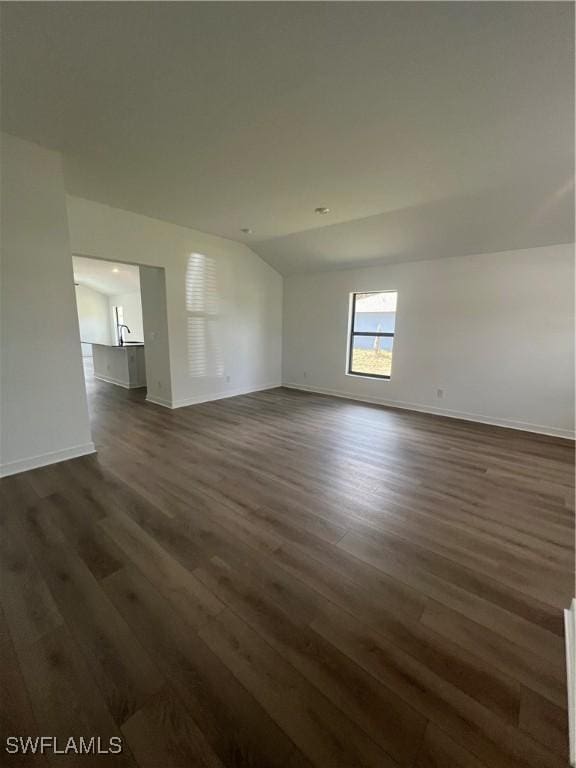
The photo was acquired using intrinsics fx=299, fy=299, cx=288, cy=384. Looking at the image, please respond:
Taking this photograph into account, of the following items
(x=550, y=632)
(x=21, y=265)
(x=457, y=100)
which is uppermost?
(x=457, y=100)

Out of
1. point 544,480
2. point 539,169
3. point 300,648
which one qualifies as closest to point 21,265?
point 300,648

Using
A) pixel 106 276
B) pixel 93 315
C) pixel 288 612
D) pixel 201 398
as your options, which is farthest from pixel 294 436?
pixel 93 315

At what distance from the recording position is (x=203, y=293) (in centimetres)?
495

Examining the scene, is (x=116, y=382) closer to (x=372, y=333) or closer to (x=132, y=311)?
(x=132, y=311)

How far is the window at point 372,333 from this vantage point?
17.3ft

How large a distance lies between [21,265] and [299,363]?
15.5 feet

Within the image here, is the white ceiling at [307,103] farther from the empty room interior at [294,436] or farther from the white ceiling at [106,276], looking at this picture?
the white ceiling at [106,276]

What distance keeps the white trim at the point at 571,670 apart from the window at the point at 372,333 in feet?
13.7

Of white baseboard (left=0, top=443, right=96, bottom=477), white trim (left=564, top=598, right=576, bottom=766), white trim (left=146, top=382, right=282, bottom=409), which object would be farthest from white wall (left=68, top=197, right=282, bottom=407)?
white trim (left=564, top=598, right=576, bottom=766)

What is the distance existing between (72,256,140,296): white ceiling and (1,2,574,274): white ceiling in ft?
14.3

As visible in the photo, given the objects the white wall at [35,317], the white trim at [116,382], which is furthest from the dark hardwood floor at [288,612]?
the white trim at [116,382]

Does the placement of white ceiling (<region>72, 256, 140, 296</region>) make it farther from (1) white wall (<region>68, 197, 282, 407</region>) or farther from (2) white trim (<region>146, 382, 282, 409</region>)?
(2) white trim (<region>146, 382, 282, 409</region>)

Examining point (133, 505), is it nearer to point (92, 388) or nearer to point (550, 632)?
point (550, 632)

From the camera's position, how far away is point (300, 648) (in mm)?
1282
